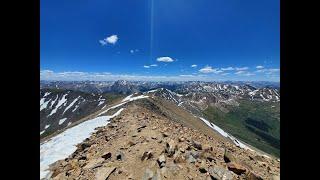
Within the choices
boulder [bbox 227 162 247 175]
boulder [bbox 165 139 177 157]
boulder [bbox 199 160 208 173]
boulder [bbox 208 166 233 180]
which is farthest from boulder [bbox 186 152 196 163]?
boulder [bbox 227 162 247 175]

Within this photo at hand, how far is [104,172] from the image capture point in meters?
15.1

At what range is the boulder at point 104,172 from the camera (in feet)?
47.9

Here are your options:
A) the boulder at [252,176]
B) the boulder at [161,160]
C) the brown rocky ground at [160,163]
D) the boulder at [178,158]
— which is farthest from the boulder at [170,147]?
the boulder at [252,176]

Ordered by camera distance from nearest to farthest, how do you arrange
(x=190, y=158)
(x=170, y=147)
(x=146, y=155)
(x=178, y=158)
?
1. (x=178, y=158)
2. (x=190, y=158)
3. (x=146, y=155)
4. (x=170, y=147)

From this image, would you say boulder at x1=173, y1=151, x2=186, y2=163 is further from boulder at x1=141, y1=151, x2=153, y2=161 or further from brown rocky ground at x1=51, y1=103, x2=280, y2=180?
boulder at x1=141, y1=151, x2=153, y2=161

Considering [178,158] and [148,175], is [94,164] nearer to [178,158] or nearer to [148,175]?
[148,175]

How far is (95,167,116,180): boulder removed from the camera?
1460 centimetres

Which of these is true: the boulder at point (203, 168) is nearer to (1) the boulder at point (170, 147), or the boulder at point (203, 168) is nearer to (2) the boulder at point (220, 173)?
(2) the boulder at point (220, 173)

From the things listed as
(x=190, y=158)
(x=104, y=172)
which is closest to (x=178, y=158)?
(x=190, y=158)

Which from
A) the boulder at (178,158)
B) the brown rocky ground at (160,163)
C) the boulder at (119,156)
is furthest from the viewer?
the boulder at (119,156)
